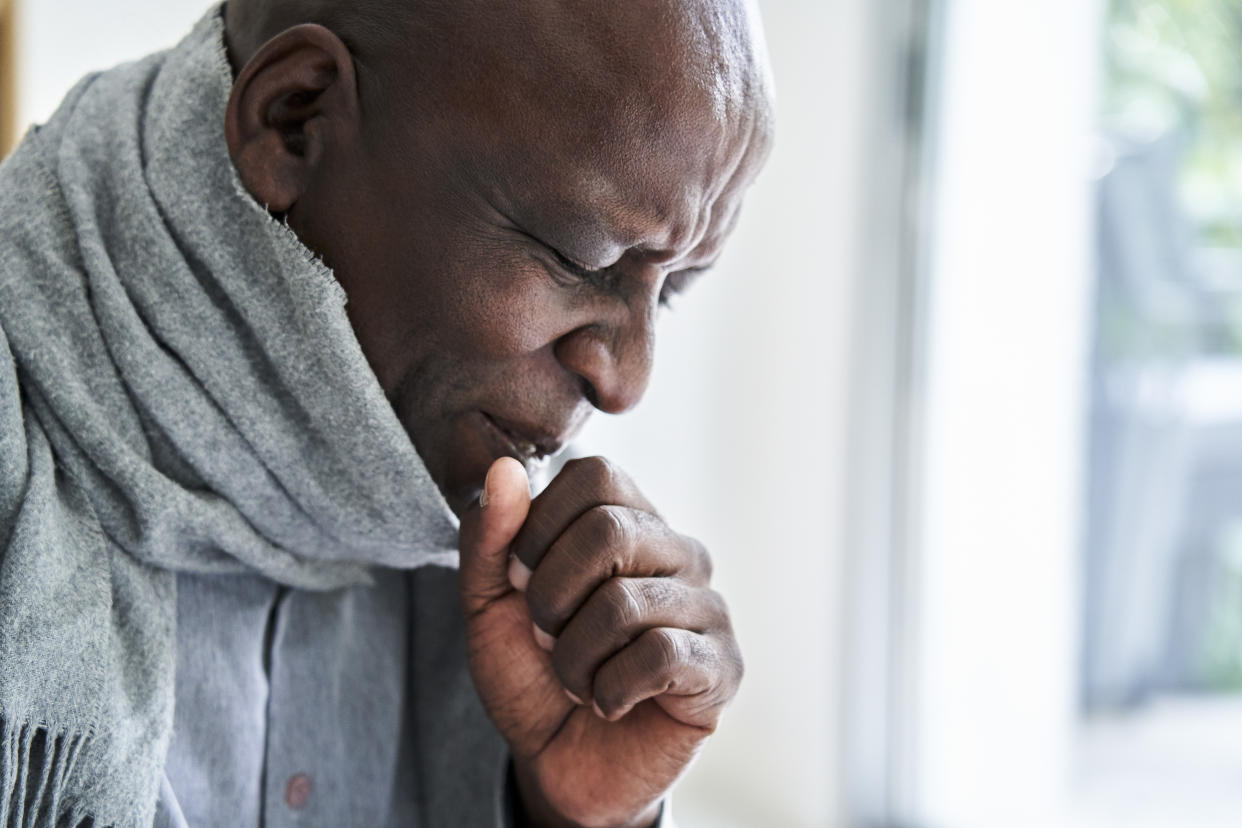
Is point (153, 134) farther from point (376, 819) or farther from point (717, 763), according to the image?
point (717, 763)

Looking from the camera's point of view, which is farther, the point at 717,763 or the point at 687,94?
the point at 717,763

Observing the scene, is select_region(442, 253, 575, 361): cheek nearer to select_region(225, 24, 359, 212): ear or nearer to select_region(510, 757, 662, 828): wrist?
select_region(225, 24, 359, 212): ear

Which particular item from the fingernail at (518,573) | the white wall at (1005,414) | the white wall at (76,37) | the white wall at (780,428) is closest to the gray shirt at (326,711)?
the fingernail at (518,573)

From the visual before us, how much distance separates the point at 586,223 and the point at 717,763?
6.50 ft

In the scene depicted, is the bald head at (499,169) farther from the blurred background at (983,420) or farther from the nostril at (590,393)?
the blurred background at (983,420)

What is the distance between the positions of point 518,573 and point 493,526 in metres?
0.06

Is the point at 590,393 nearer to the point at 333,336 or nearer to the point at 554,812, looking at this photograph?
the point at 333,336

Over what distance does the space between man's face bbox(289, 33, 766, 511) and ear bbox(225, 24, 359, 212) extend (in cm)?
2

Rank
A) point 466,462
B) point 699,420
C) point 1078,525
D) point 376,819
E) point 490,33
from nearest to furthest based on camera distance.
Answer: point 490,33 → point 466,462 → point 376,819 → point 1078,525 → point 699,420

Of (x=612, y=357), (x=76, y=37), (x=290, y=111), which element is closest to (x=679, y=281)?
(x=612, y=357)

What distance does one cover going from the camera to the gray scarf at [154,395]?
2.49 feet

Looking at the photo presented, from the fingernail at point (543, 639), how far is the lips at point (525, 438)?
5.7 inches

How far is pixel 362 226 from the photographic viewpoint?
81 cm

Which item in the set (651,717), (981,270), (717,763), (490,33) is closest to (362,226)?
(490,33)
